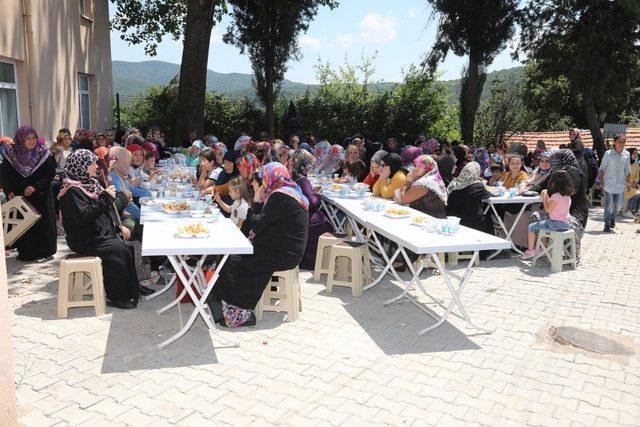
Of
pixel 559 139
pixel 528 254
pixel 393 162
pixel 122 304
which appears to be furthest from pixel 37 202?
pixel 559 139

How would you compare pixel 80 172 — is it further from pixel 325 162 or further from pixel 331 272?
pixel 325 162

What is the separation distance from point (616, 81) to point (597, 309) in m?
11.1

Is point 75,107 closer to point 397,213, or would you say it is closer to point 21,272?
point 21,272

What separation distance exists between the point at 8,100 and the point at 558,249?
975cm

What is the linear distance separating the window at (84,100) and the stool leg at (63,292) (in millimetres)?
10086

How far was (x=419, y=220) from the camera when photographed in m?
5.46

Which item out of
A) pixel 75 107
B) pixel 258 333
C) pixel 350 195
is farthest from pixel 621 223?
pixel 75 107

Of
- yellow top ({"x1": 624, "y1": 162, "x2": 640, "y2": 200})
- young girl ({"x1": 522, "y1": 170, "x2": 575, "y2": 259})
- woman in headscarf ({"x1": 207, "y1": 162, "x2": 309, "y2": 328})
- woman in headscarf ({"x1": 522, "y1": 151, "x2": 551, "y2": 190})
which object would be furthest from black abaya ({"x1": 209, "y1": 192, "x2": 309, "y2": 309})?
yellow top ({"x1": 624, "y1": 162, "x2": 640, "y2": 200})

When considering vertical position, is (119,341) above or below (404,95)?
below

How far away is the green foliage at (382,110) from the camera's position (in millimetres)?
19234

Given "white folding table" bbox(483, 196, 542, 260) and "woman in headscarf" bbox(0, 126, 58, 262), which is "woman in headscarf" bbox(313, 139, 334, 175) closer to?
"white folding table" bbox(483, 196, 542, 260)

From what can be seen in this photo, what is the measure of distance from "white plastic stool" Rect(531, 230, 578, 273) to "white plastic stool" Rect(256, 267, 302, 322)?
3.76m

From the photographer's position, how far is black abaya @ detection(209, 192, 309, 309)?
15.5 ft

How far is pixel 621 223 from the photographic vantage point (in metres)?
Answer: 10.9
